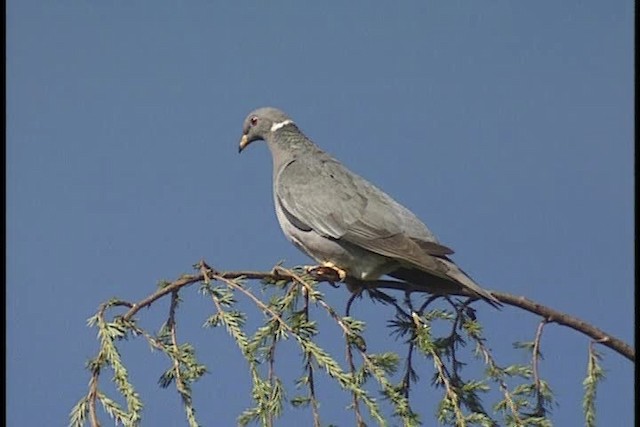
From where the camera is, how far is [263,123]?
5047 mm

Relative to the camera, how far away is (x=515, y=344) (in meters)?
3.32

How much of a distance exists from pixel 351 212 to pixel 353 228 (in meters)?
0.09

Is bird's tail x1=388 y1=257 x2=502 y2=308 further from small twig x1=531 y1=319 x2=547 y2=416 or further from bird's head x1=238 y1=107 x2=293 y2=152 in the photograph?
bird's head x1=238 y1=107 x2=293 y2=152

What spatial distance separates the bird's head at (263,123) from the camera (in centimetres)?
501

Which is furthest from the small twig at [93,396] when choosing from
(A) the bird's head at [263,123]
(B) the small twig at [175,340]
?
(A) the bird's head at [263,123]

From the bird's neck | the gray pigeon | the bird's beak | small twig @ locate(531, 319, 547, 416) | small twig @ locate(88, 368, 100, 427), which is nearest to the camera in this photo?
small twig @ locate(88, 368, 100, 427)

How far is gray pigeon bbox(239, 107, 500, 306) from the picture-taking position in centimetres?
386

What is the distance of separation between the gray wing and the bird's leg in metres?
0.13

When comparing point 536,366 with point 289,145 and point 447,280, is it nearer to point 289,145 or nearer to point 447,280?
point 447,280

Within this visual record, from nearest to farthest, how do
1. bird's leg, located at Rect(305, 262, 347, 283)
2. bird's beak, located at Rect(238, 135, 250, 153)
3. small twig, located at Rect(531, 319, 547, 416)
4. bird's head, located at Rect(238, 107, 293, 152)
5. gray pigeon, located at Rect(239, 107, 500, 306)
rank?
1. small twig, located at Rect(531, 319, 547, 416)
2. gray pigeon, located at Rect(239, 107, 500, 306)
3. bird's leg, located at Rect(305, 262, 347, 283)
4. bird's head, located at Rect(238, 107, 293, 152)
5. bird's beak, located at Rect(238, 135, 250, 153)

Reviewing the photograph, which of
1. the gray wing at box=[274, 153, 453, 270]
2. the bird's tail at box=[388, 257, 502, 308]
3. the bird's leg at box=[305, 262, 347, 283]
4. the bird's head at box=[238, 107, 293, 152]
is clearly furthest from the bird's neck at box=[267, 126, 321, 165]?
the bird's tail at box=[388, 257, 502, 308]

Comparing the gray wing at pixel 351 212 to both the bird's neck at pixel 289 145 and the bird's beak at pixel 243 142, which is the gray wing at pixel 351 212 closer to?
the bird's neck at pixel 289 145

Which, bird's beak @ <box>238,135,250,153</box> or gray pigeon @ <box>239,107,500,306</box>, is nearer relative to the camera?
gray pigeon @ <box>239,107,500,306</box>

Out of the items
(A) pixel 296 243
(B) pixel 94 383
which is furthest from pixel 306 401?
(A) pixel 296 243
